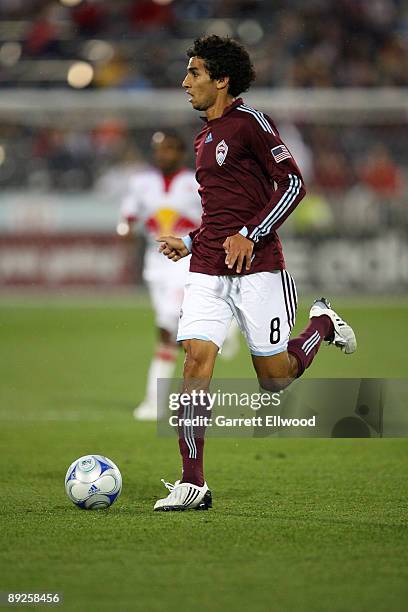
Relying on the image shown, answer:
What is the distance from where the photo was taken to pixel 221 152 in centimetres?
643

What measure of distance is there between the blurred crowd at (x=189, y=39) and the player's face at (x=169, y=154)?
10.3 meters

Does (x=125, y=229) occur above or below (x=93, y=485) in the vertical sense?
above

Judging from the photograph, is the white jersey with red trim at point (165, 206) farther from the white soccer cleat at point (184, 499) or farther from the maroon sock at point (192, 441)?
the white soccer cleat at point (184, 499)

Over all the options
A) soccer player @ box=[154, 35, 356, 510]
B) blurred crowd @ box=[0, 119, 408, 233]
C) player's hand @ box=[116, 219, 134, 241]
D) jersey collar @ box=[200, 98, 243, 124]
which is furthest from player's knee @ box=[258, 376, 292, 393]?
blurred crowd @ box=[0, 119, 408, 233]

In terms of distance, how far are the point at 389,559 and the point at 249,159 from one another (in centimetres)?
234

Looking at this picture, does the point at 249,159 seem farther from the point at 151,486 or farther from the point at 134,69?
the point at 134,69

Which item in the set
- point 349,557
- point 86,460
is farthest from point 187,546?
point 86,460

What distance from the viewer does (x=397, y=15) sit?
74.9 ft

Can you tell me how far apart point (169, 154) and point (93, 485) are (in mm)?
4780

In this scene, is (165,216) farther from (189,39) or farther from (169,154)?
(189,39)

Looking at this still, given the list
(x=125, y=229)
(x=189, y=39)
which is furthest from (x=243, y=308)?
(x=189, y=39)

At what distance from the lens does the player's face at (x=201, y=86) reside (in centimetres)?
652

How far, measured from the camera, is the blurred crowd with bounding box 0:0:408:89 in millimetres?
21266

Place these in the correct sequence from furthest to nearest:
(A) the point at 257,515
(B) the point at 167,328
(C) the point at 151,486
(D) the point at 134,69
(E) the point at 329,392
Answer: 1. (D) the point at 134,69
2. (B) the point at 167,328
3. (E) the point at 329,392
4. (C) the point at 151,486
5. (A) the point at 257,515
